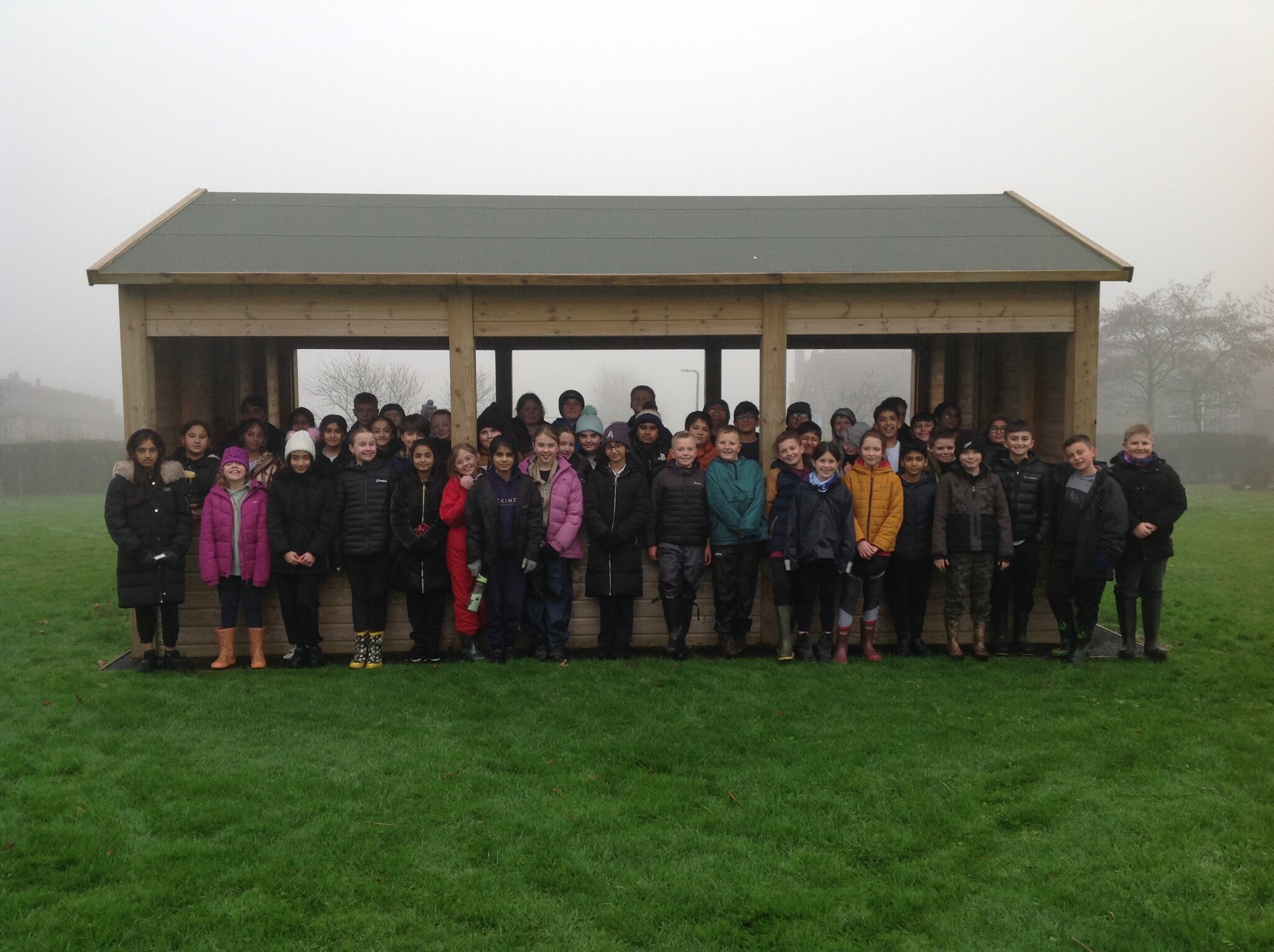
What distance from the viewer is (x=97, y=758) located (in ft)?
15.4

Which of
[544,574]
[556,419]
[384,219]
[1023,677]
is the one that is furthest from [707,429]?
[384,219]

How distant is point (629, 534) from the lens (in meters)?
6.50

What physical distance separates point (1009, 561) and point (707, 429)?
246cm

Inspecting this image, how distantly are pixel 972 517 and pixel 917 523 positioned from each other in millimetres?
386

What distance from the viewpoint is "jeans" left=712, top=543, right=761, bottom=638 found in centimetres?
666

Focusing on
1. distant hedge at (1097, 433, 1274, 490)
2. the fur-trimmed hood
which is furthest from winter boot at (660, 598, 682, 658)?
distant hedge at (1097, 433, 1274, 490)

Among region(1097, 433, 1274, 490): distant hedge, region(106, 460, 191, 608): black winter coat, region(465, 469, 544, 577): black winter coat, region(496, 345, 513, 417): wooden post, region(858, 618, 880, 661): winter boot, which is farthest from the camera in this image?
region(1097, 433, 1274, 490): distant hedge

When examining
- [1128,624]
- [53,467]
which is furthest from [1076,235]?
[53,467]

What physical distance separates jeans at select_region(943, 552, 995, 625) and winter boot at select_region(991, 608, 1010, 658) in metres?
0.22

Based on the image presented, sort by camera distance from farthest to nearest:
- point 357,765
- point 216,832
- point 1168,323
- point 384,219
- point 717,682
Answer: point 1168,323 < point 384,219 < point 717,682 < point 357,765 < point 216,832

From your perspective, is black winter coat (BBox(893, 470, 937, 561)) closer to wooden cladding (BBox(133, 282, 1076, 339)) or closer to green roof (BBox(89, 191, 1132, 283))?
wooden cladding (BBox(133, 282, 1076, 339))

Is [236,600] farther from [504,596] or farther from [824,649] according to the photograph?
[824,649]

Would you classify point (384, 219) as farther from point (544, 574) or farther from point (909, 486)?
point (909, 486)

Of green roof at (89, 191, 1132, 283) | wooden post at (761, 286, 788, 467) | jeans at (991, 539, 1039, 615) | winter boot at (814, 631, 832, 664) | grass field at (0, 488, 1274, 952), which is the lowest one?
grass field at (0, 488, 1274, 952)
